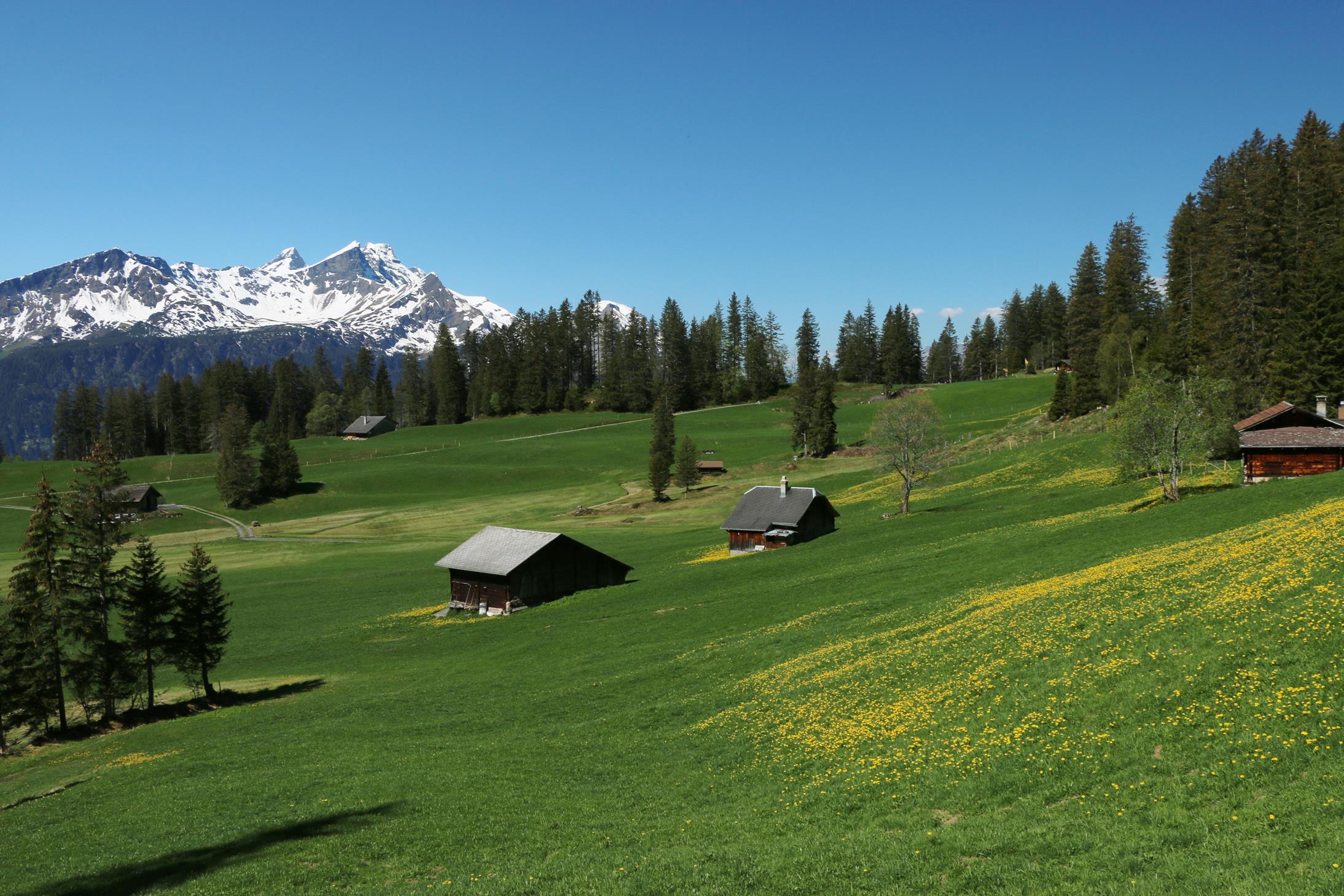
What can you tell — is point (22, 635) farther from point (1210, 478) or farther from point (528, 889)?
point (1210, 478)

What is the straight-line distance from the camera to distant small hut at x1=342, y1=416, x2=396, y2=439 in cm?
18388

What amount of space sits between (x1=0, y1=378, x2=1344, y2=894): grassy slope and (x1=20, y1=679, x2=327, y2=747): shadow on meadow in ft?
5.96

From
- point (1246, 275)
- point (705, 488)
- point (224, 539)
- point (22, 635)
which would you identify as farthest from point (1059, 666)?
point (224, 539)

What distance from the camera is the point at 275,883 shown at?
16.5m

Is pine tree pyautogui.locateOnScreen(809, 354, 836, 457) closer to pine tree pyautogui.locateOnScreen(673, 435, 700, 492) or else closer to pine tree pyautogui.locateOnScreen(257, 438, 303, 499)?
pine tree pyautogui.locateOnScreen(673, 435, 700, 492)

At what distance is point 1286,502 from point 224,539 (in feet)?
356

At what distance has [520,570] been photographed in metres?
59.5

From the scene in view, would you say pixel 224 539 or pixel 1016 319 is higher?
pixel 1016 319

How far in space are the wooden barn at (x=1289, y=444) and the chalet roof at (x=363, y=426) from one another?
17251 cm

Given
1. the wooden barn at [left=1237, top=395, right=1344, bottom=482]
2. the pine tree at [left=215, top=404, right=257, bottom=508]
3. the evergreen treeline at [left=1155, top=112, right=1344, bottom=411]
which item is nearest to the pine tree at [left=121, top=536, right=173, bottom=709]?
the wooden barn at [left=1237, top=395, right=1344, bottom=482]

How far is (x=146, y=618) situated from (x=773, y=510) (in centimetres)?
4504

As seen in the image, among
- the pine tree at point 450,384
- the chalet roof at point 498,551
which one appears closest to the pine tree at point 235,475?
the pine tree at point 450,384

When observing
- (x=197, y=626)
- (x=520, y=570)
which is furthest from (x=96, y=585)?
(x=520, y=570)

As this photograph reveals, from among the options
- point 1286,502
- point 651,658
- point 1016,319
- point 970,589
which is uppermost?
point 1016,319
